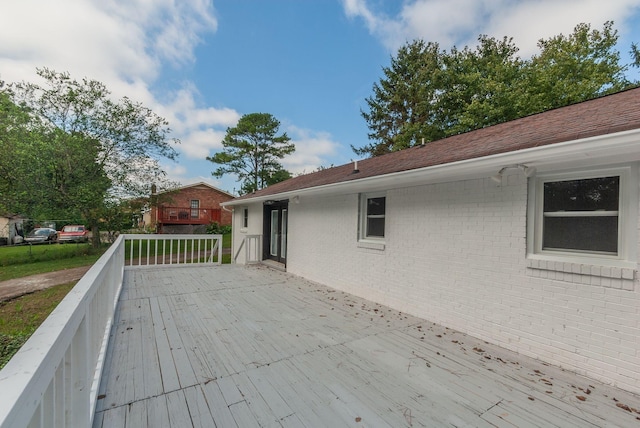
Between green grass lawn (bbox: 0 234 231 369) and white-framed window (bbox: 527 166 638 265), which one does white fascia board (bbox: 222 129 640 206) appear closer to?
white-framed window (bbox: 527 166 638 265)

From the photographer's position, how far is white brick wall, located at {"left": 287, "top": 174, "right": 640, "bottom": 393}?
272 centimetres

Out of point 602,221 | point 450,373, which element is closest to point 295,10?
point 602,221

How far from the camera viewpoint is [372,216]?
5.63 meters

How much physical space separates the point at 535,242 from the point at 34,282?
14.1m

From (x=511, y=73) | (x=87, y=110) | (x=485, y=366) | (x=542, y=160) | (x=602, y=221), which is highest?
(x=511, y=73)

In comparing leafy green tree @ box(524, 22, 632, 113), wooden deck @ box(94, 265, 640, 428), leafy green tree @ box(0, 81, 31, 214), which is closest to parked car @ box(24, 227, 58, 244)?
leafy green tree @ box(0, 81, 31, 214)

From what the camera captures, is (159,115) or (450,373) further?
(159,115)

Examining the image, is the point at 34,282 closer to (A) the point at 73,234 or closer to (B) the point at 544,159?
(B) the point at 544,159

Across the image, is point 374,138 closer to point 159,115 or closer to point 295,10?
point 295,10

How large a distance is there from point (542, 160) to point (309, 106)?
1425 cm

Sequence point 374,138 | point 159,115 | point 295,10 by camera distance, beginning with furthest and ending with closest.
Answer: point 374,138 < point 159,115 < point 295,10

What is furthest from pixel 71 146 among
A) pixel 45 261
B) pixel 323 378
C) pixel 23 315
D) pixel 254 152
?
pixel 323 378

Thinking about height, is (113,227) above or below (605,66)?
below

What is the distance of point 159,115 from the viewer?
49.7 feet
